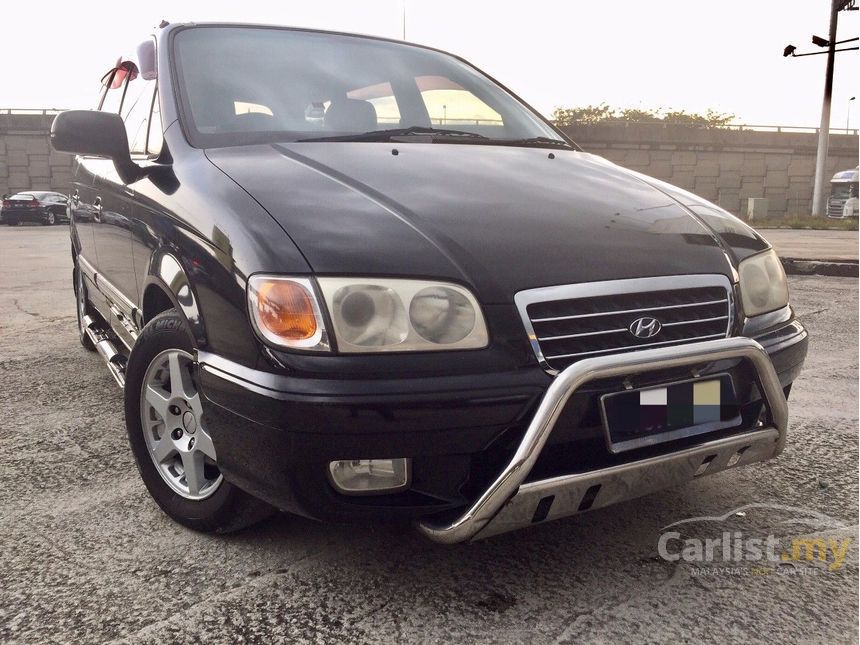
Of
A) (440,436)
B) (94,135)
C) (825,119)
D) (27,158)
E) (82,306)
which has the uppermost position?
(825,119)

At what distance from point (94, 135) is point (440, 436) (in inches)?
74.4

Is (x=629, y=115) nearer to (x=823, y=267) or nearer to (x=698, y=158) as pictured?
(x=698, y=158)

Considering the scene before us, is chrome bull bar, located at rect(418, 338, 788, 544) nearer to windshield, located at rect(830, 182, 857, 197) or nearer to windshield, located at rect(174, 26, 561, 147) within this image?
windshield, located at rect(174, 26, 561, 147)

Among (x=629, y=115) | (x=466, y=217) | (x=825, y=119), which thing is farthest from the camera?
(x=629, y=115)

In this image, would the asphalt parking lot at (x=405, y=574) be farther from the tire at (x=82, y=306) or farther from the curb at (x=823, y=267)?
the curb at (x=823, y=267)

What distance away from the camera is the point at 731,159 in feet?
130

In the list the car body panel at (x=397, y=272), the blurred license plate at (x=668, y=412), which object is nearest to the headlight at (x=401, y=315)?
the car body panel at (x=397, y=272)

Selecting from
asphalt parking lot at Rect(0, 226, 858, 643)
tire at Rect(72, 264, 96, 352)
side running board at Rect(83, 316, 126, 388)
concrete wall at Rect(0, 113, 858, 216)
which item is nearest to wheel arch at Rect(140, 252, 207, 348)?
side running board at Rect(83, 316, 126, 388)

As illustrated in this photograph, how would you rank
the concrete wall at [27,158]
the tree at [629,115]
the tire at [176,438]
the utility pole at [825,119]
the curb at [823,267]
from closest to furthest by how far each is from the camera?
the tire at [176,438], the curb at [823,267], the utility pole at [825,119], the concrete wall at [27,158], the tree at [629,115]

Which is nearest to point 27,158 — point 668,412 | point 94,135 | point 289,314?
point 94,135

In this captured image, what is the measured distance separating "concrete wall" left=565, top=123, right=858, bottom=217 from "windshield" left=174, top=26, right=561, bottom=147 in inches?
1391

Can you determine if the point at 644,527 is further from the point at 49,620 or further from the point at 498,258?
the point at 49,620

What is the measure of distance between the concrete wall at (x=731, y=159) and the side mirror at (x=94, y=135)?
3632 centimetres

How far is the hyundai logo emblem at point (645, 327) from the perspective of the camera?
6.72ft
